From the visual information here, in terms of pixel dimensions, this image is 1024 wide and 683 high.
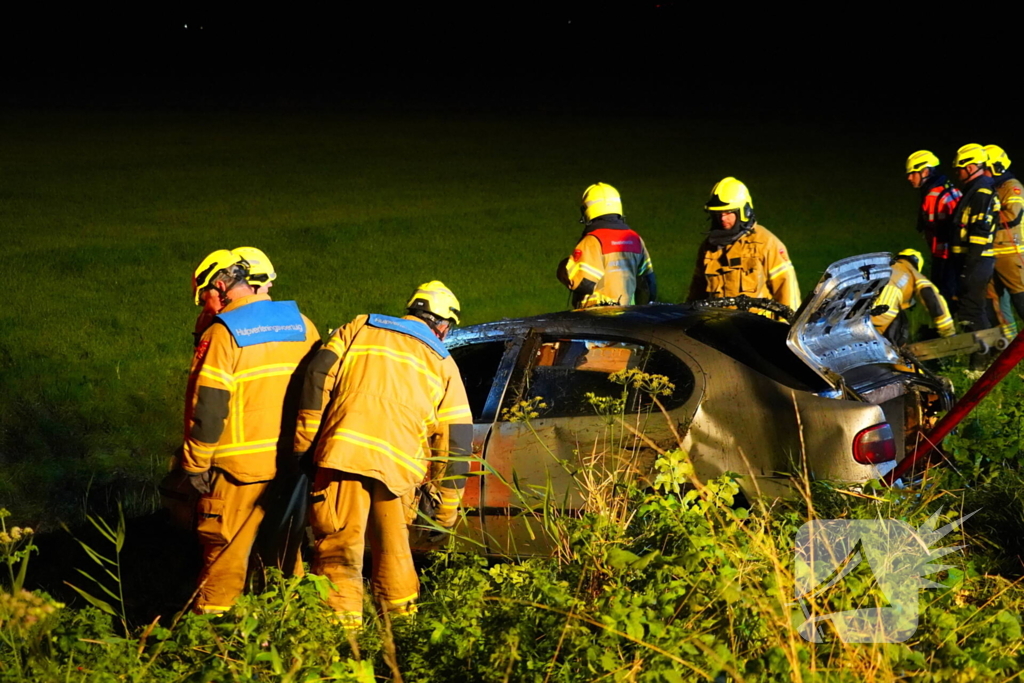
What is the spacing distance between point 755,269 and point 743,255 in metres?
0.12

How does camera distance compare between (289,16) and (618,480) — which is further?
(289,16)

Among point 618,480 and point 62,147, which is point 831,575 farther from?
point 62,147

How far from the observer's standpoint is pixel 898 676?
11.3ft

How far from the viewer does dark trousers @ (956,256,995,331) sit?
1032cm

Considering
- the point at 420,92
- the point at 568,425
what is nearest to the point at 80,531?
the point at 568,425

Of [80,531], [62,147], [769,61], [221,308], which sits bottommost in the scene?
[80,531]

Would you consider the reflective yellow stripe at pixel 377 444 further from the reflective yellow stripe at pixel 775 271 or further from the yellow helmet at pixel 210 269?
the reflective yellow stripe at pixel 775 271

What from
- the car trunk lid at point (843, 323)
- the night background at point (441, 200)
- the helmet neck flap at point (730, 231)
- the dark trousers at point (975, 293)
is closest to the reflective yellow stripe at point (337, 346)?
the night background at point (441, 200)

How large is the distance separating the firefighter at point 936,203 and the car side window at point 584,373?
243 inches

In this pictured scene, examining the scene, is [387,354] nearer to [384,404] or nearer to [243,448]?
[384,404]

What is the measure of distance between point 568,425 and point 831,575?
1779mm

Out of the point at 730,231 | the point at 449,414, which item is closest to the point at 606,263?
the point at 730,231

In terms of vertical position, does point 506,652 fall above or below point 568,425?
below

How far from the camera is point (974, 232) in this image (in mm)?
10211
